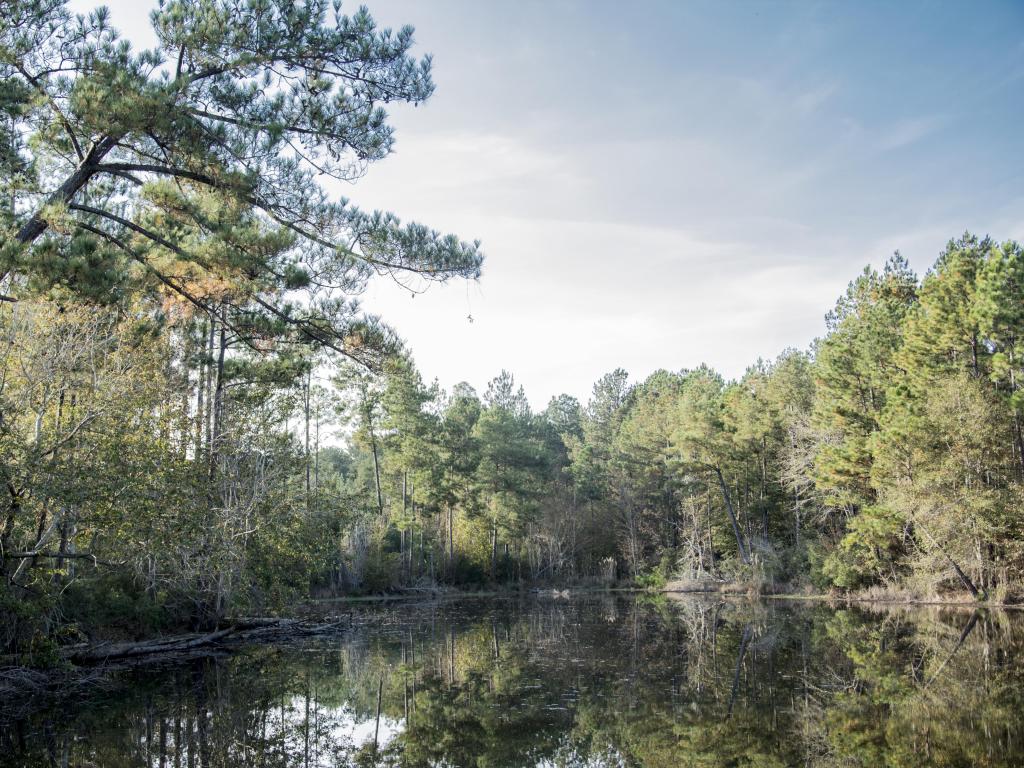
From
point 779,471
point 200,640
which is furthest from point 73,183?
point 779,471

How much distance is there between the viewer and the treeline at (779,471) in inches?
929

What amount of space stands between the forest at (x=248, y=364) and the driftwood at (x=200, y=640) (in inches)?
18.9

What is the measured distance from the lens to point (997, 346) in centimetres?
2592

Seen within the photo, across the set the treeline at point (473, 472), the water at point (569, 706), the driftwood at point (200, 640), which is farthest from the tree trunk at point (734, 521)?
the driftwood at point (200, 640)

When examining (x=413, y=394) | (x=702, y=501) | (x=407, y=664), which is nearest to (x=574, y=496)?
(x=702, y=501)

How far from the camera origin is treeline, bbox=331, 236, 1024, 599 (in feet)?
77.4

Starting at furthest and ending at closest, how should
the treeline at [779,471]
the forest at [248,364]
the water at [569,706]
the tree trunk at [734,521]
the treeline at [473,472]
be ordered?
the tree trunk at [734,521] → the treeline at [779,471] → the treeline at [473,472] → the forest at [248,364] → the water at [569,706]

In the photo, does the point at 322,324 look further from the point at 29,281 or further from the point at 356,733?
the point at 356,733

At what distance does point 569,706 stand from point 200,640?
10521 mm

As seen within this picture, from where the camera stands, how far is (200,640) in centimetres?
1698

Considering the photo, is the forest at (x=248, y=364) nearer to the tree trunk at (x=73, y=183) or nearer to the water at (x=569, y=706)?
the tree trunk at (x=73, y=183)

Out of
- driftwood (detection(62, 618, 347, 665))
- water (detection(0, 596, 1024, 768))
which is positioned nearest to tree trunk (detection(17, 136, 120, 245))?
water (detection(0, 596, 1024, 768))

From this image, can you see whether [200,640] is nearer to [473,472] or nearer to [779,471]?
[473,472]

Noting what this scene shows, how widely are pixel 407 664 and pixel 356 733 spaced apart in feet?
18.0
